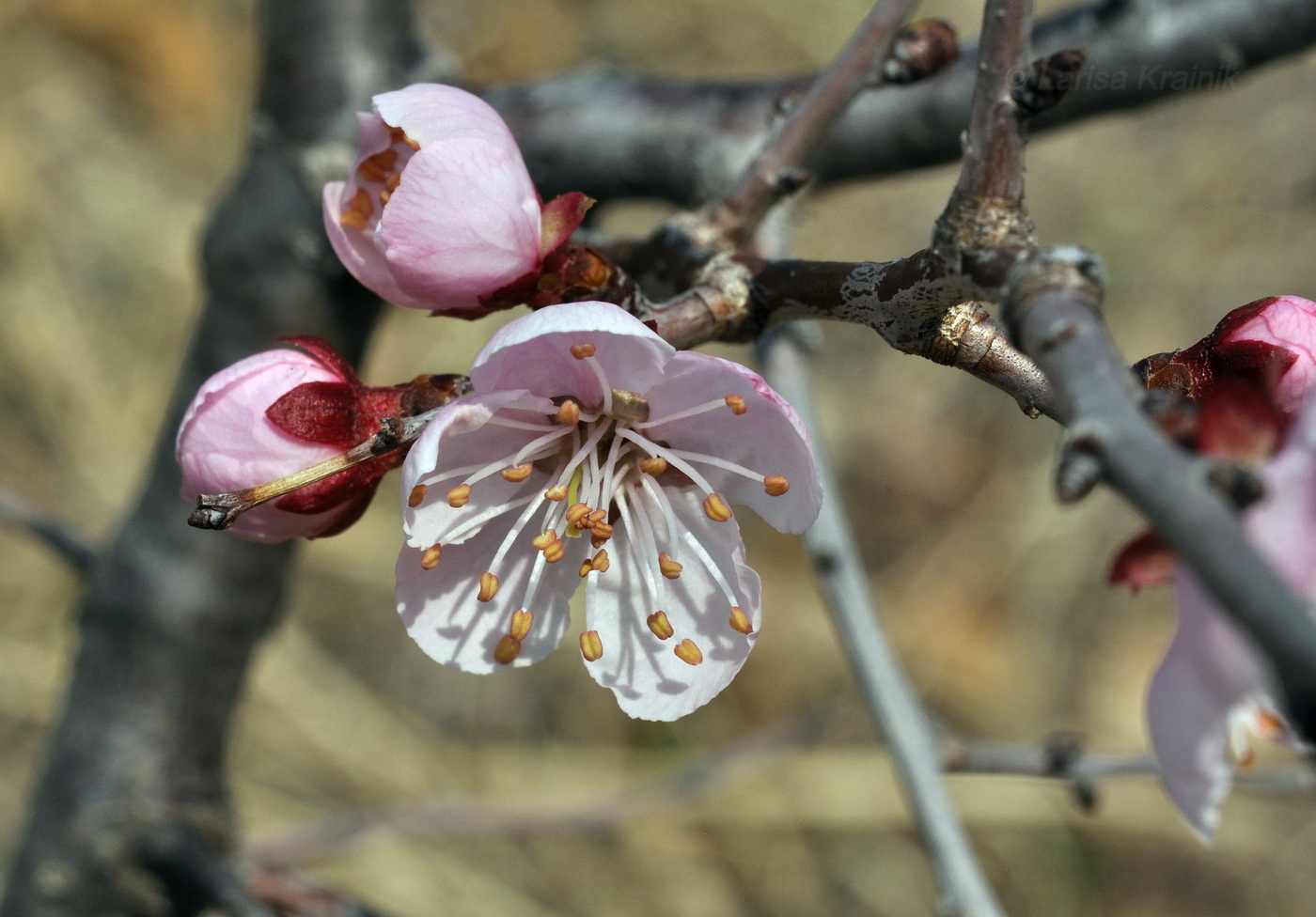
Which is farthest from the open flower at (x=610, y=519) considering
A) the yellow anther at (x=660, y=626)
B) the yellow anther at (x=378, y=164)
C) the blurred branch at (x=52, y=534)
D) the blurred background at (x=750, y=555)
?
the blurred background at (x=750, y=555)

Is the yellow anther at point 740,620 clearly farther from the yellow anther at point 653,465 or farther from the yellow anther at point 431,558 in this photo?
the yellow anther at point 431,558

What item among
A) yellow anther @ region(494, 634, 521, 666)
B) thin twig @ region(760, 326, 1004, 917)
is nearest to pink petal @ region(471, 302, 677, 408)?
yellow anther @ region(494, 634, 521, 666)

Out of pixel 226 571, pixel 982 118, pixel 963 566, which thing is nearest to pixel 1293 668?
pixel 982 118

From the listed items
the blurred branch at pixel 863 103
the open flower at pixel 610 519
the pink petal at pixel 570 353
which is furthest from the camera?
the blurred branch at pixel 863 103

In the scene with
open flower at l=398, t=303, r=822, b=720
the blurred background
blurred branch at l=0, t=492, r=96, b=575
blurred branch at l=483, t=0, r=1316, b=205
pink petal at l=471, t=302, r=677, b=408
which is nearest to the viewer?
pink petal at l=471, t=302, r=677, b=408

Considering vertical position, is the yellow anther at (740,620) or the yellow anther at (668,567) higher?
the yellow anther at (668,567)

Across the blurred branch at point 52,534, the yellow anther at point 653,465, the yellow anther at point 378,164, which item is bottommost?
the yellow anther at point 653,465

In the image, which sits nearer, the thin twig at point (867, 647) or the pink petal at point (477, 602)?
the pink petal at point (477, 602)

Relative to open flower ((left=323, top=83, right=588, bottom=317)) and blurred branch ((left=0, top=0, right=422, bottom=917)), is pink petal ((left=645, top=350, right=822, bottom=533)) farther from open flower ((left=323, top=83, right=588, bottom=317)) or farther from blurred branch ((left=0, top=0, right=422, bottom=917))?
blurred branch ((left=0, top=0, right=422, bottom=917))

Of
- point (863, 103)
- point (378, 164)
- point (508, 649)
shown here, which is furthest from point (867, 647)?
point (378, 164)
